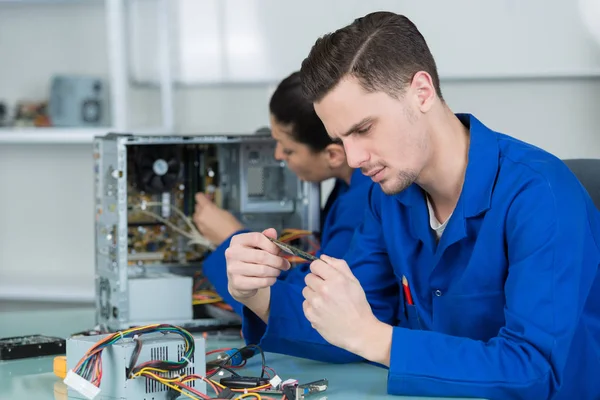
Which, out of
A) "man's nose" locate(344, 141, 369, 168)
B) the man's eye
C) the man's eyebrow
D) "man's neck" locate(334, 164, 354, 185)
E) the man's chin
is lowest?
"man's neck" locate(334, 164, 354, 185)

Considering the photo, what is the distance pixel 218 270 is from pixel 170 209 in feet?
0.86

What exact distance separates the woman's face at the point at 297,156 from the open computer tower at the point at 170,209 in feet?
0.13

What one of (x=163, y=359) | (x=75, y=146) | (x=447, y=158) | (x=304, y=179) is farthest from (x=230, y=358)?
(x=75, y=146)

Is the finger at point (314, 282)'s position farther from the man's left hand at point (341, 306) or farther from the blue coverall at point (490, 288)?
the blue coverall at point (490, 288)

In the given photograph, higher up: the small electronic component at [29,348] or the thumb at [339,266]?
the thumb at [339,266]

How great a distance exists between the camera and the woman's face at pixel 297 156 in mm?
2139

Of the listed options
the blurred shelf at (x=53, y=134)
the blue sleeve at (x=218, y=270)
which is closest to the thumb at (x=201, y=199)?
the blue sleeve at (x=218, y=270)

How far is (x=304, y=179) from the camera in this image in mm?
2170

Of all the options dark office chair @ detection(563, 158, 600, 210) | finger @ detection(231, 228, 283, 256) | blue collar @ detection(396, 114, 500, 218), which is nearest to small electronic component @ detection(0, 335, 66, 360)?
finger @ detection(231, 228, 283, 256)

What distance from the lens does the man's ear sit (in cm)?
220

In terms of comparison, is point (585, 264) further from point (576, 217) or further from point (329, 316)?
point (329, 316)

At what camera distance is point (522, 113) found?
3475mm

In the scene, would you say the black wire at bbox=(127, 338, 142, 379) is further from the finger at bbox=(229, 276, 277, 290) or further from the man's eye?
the man's eye

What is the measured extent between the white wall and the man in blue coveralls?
6.24 ft
